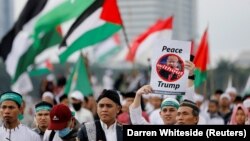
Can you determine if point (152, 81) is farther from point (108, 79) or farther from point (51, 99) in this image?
point (108, 79)

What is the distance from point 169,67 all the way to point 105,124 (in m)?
1.34

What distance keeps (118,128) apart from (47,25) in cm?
902

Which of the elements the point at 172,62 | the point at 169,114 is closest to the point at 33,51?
the point at 169,114

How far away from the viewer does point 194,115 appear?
355 inches

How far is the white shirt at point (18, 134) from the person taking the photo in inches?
328

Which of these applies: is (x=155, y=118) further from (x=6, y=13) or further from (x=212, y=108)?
(x=6, y=13)

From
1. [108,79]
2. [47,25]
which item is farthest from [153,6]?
[47,25]

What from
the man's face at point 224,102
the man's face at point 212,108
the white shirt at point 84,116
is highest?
the man's face at point 224,102

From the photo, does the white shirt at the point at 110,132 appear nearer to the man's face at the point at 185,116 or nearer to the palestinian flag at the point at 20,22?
the man's face at the point at 185,116

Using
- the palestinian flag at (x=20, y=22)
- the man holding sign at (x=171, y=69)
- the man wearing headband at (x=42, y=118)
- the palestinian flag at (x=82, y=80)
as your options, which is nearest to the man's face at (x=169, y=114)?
the man holding sign at (x=171, y=69)

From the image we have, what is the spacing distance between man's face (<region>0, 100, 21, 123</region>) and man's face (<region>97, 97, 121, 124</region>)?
834mm

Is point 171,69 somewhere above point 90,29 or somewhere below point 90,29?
below

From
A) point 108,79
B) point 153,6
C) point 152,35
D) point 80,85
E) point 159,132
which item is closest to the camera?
point 159,132

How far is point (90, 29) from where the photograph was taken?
48.9 feet
